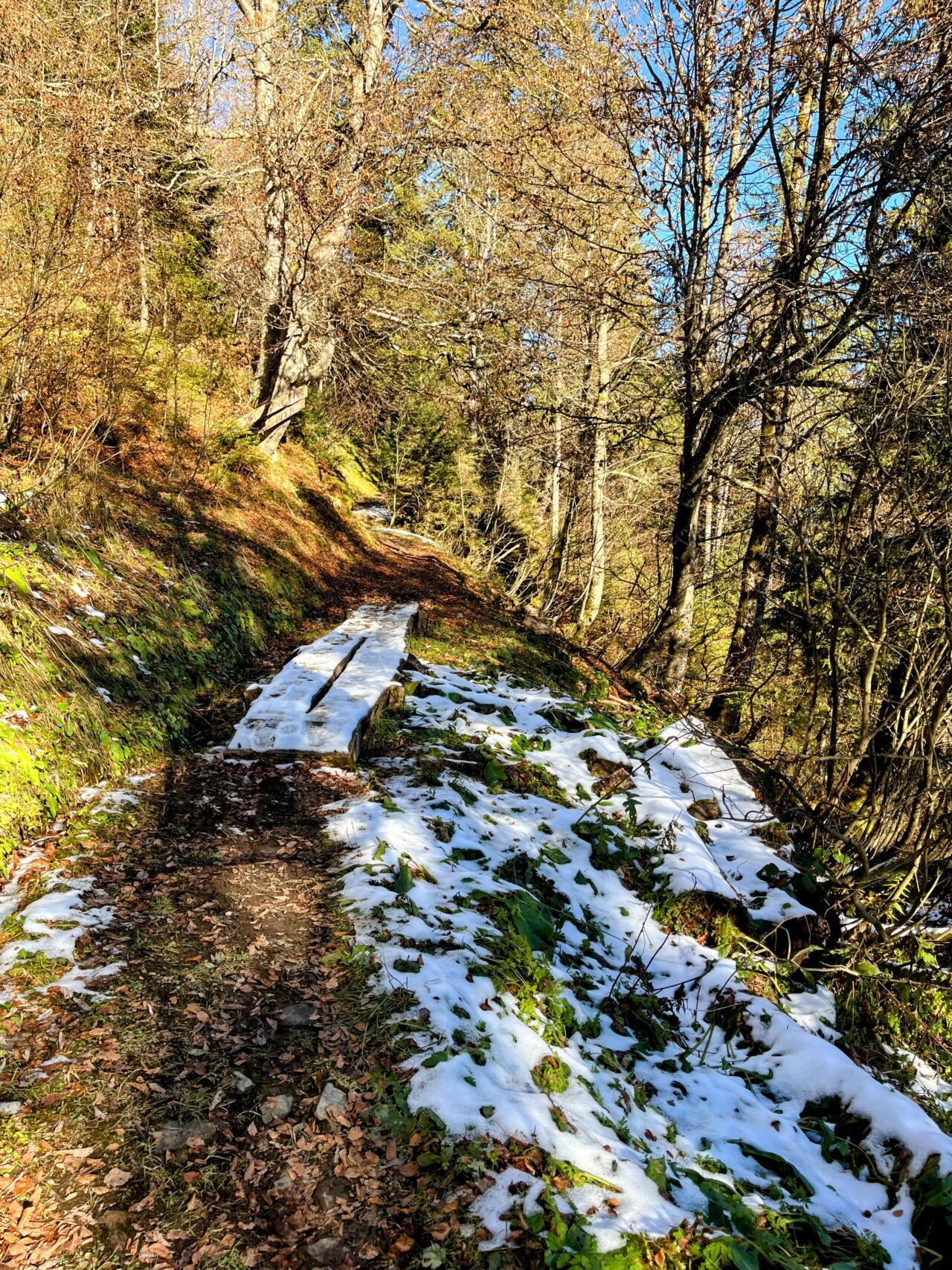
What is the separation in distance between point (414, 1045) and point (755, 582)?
6298mm

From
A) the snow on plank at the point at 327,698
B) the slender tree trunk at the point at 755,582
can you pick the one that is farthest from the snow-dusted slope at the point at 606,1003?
the slender tree trunk at the point at 755,582

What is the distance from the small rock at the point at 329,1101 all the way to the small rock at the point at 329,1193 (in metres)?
0.22

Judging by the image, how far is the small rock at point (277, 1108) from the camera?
257 centimetres

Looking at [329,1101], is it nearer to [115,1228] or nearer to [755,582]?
[115,1228]

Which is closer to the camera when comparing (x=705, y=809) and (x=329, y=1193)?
(x=329, y=1193)

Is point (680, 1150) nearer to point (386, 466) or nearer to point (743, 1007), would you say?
point (743, 1007)

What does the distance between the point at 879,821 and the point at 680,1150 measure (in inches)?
119

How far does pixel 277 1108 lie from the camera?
8.54 feet

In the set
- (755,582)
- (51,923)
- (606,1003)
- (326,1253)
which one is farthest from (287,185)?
(326,1253)

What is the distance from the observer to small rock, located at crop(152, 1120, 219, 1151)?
239 centimetres

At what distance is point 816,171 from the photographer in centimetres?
612

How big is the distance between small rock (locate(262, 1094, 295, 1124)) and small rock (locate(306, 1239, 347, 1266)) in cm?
45

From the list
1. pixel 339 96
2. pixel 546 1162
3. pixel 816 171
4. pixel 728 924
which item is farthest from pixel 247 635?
pixel 339 96

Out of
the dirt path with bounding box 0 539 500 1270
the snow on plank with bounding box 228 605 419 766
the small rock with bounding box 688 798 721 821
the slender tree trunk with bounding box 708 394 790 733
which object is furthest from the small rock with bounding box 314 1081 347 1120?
the slender tree trunk with bounding box 708 394 790 733
